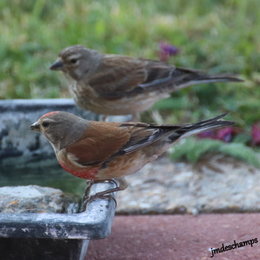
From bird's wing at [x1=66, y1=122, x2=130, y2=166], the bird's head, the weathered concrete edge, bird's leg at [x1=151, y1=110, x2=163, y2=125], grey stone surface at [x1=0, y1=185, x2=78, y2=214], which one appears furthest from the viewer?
bird's leg at [x1=151, y1=110, x2=163, y2=125]

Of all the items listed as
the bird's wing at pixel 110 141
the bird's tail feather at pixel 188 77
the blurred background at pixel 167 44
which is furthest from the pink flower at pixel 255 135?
the bird's wing at pixel 110 141

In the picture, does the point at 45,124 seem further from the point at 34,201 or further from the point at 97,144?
the point at 34,201

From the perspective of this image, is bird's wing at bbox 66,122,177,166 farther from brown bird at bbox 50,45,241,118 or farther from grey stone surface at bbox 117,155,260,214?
brown bird at bbox 50,45,241,118

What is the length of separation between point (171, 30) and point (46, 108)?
3.02 meters

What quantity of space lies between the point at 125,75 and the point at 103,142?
5.50 ft

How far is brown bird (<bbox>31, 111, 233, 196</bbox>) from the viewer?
12.3 ft

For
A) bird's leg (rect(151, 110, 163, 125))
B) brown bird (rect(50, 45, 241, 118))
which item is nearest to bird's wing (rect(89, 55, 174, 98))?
brown bird (rect(50, 45, 241, 118))

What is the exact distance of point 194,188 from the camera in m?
4.76

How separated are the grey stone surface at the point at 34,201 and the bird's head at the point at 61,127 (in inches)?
13.8

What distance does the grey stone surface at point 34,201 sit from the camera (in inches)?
135

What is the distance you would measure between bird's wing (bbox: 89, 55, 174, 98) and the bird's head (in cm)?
137

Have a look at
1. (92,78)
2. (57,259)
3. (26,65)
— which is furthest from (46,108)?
(26,65)

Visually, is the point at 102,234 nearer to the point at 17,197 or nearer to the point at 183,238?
the point at 17,197

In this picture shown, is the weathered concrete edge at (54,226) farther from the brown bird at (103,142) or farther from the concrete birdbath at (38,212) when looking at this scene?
the brown bird at (103,142)
